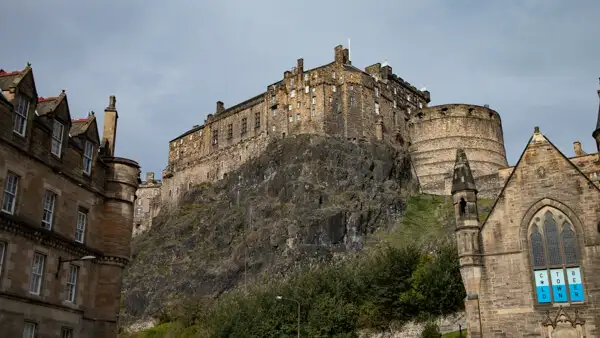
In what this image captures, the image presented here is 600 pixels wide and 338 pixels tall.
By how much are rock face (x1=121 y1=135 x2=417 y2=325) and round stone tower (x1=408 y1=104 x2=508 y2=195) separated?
3.25 meters

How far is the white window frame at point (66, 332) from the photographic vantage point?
25016 mm

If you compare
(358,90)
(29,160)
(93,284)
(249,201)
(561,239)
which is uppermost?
(358,90)

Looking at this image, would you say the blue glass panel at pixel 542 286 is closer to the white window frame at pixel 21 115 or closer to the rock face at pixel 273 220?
the white window frame at pixel 21 115

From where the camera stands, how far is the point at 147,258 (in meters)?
77.2

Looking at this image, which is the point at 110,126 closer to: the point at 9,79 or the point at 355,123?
the point at 9,79

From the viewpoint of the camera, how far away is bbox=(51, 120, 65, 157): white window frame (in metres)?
25.8

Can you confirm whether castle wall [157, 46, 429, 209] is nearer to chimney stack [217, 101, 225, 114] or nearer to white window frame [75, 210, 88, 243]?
chimney stack [217, 101, 225, 114]

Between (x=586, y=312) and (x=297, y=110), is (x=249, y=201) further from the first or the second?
(x=586, y=312)

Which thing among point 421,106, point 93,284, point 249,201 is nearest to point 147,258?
point 249,201

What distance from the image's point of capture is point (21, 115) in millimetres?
23953

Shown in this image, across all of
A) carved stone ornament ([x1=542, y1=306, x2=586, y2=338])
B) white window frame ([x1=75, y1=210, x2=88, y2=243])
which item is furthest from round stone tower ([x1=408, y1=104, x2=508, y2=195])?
white window frame ([x1=75, y1=210, x2=88, y2=243])

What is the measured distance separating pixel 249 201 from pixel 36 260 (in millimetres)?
50938

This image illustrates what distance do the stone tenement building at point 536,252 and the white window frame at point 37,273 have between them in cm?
1773

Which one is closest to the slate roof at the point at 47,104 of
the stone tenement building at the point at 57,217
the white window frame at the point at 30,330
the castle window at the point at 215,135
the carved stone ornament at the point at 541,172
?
the stone tenement building at the point at 57,217
